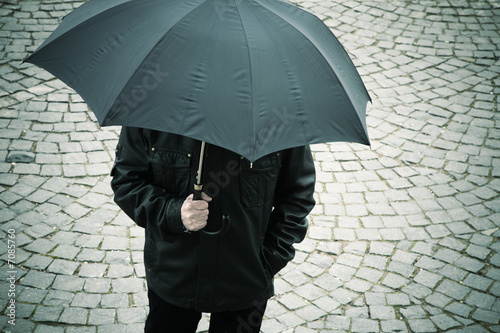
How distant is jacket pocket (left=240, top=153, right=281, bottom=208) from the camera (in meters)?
2.59

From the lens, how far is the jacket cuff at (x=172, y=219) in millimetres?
2523

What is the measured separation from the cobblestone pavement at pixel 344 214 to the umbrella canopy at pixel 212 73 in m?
2.45

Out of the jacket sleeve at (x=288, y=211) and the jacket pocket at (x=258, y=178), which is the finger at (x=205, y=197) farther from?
the jacket sleeve at (x=288, y=211)

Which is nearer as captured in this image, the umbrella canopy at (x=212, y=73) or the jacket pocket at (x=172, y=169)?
the umbrella canopy at (x=212, y=73)

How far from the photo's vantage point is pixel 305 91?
7.43 feet

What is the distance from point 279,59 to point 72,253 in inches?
126

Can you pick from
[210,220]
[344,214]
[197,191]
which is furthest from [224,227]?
[344,214]

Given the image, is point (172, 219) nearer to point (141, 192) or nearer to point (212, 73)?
point (141, 192)

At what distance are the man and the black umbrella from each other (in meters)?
0.41

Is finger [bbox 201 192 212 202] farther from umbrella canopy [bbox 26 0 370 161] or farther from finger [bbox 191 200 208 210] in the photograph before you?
umbrella canopy [bbox 26 0 370 161]

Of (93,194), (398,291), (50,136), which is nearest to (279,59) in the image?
(398,291)

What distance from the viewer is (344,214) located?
215 inches

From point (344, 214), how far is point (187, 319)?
9.59ft

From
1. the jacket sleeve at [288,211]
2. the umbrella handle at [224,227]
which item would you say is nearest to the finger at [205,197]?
the umbrella handle at [224,227]
